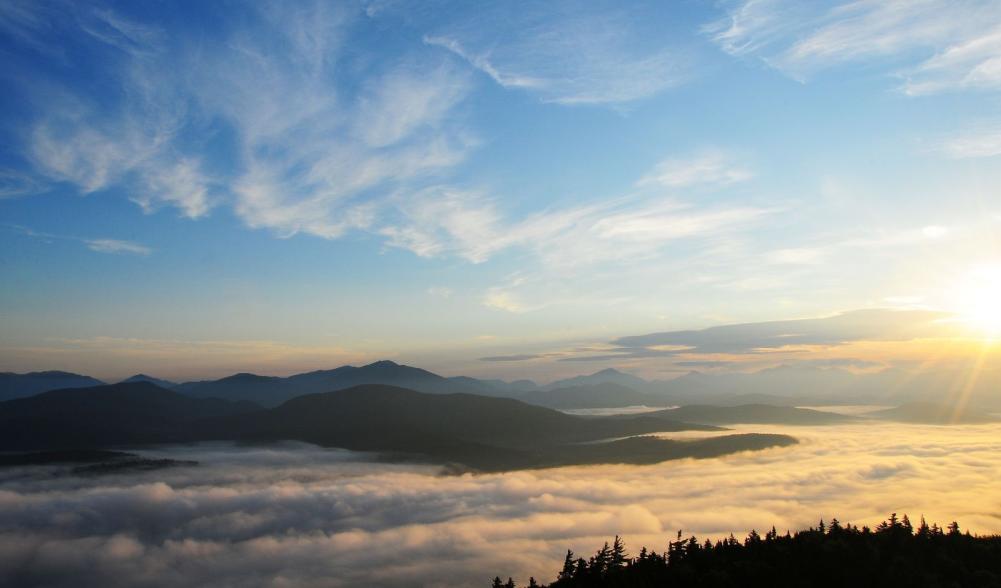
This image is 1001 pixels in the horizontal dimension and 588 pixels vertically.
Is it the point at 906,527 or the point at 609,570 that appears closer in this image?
the point at 609,570

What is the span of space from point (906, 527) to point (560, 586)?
373 feet

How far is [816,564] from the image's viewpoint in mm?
151875

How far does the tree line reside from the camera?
14700 centimetres

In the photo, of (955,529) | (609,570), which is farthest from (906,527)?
(609,570)

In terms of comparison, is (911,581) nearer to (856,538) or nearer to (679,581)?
(856,538)

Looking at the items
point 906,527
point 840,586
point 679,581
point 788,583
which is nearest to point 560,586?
point 679,581

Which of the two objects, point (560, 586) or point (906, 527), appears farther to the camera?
point (906, 527)

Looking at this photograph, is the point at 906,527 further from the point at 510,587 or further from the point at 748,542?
the point at 510,587

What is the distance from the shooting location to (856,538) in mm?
168000

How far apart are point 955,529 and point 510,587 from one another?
142388 millimetres

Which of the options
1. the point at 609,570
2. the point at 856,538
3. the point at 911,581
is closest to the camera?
the point at 911,581

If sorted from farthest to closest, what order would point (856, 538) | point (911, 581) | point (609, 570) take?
point (856, 538) → point (609, 570) → point (911, 581)

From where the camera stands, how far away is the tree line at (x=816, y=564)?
14700 cm

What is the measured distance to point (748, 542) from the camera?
174 m
